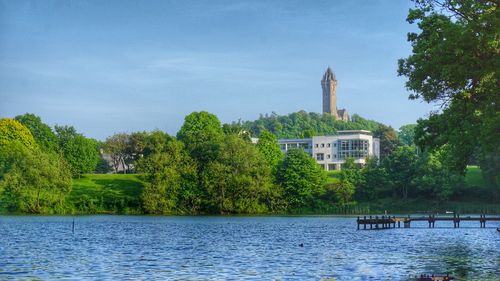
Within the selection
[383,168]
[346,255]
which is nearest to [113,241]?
[346,255]

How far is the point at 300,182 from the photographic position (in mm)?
142125

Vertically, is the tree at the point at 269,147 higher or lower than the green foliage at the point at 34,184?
higher

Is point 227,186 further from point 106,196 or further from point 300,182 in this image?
point 106,196

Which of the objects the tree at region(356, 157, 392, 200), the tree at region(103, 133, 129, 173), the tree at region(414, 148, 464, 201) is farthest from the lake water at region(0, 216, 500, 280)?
the tree at region(103, 133, 129, 173)

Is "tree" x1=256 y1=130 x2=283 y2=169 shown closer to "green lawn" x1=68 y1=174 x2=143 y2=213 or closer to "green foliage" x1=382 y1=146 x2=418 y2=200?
"green foliage" x1=382 y1=146 x2=418 y2=200

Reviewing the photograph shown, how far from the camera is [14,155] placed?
141375 mm

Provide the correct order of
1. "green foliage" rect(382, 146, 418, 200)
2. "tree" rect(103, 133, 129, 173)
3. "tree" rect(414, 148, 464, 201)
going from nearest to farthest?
"tree" rect(414, 148, 464, 201), "green foliage" rect(382, 146, 418, 200), "tree" rect(103, 133, 129, 173)

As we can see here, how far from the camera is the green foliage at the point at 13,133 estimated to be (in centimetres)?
16506

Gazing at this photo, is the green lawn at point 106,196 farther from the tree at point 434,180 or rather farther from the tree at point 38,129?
the tree at point 434,180

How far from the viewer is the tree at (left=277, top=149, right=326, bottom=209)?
142 m

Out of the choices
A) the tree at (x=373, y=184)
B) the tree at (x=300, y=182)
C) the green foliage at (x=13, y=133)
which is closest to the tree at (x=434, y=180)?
the tree at (x=373, y=184)

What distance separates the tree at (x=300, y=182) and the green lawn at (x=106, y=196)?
30857 mm

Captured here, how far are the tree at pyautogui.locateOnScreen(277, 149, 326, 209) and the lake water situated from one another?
55.9 metres

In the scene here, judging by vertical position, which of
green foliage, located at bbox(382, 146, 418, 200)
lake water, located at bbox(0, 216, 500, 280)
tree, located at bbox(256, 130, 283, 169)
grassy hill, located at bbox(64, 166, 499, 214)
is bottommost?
lake water, located at bbox(0, 216, 500, 280)
